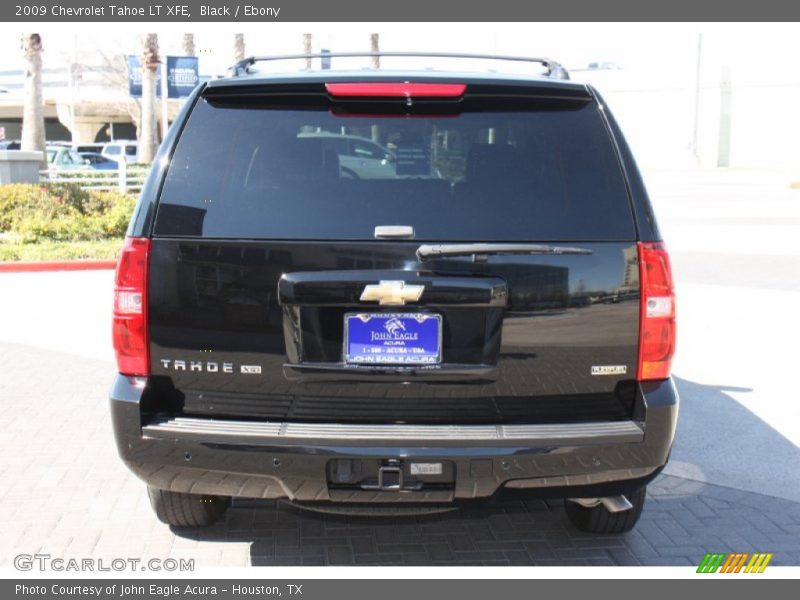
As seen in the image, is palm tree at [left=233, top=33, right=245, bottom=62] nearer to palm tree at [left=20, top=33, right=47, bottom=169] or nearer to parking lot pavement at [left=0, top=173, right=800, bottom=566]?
palm tree at [left=20, top=33, right=47, bottom=169]

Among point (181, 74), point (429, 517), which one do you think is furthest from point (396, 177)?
point (181, 74)

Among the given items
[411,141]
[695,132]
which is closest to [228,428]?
[411,141]

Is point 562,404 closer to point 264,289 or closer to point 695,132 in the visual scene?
point 264,289

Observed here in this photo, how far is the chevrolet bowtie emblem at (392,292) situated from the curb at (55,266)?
10.2 meters

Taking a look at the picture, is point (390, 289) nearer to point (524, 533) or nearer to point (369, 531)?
point (369, 531)

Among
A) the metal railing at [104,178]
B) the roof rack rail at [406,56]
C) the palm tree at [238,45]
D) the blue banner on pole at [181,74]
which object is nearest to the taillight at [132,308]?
the roof rack rail at [406,56]

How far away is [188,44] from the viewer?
105 feet

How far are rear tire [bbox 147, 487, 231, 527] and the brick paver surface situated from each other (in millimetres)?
82

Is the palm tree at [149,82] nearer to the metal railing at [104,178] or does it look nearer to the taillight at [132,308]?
the metal railing at [104,178]

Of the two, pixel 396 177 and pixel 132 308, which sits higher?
pixel 396 177

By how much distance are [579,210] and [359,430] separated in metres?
1.16

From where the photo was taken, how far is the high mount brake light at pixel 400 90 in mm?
3570

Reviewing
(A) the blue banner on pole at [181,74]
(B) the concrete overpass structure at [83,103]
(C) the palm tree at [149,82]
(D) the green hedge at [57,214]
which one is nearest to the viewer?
(D) the green hedge at [57,214]

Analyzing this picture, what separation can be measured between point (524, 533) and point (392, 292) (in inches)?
66.3
